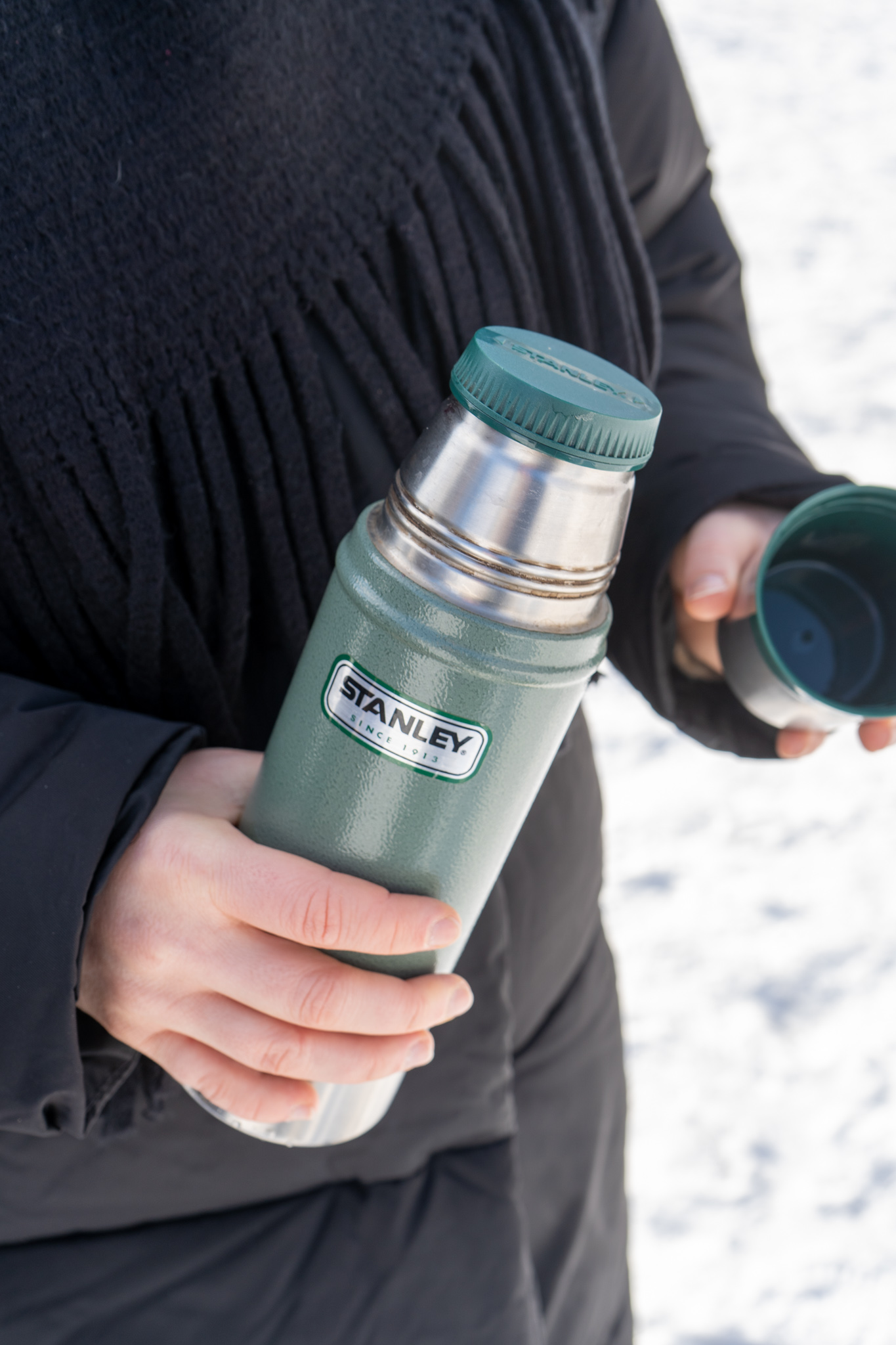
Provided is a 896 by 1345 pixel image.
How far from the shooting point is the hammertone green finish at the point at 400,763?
0.35 metres

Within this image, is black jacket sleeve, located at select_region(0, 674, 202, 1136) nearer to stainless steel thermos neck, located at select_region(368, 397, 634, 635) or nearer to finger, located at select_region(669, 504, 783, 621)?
stainless steel thermos neck, located at select_region(368, 397, 634, 635)

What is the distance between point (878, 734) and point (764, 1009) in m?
0.84

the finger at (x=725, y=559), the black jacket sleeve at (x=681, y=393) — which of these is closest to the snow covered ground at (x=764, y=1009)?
the black jacket sleeve at (x=681, y=393)

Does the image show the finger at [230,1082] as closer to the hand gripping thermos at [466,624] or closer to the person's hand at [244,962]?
the person's hand at [244,962]

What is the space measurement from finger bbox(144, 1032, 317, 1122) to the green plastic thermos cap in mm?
298

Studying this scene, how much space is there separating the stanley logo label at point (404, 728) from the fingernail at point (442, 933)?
6 cm

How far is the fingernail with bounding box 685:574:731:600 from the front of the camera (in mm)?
585

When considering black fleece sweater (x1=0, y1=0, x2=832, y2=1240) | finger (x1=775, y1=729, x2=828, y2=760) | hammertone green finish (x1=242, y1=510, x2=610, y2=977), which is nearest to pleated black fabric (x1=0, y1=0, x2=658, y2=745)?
black fleece sweater (x1=0, y1=0, x2=832, y2=1240)

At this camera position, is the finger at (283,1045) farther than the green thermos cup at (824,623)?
No

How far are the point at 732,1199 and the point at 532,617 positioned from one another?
44.5 inches

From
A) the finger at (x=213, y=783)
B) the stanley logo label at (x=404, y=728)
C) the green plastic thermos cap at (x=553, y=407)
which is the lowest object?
the finger at (x=213, y=783)

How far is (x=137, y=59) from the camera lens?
0.41 m

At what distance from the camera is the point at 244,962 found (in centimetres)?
41

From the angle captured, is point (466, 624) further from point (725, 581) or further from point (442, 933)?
point (725, 581)
